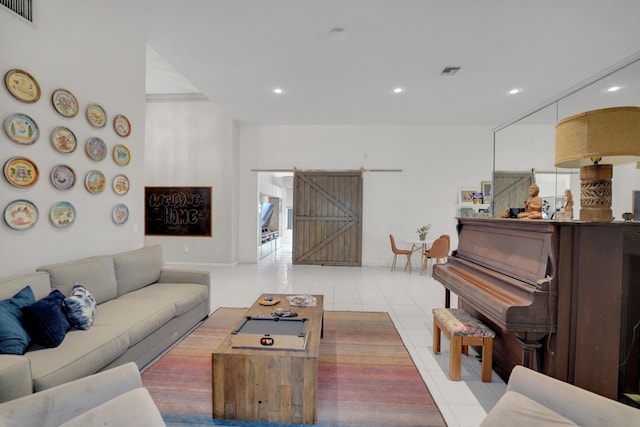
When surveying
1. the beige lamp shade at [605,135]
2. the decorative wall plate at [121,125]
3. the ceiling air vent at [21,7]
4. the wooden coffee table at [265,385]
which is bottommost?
the wooden coffee table at [265,385]

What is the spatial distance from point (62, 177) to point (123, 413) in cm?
242

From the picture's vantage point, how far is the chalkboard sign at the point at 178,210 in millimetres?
5887

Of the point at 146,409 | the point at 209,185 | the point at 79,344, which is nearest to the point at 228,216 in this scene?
the point at 209,185

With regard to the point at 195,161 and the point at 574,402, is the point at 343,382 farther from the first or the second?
the point at 195,161

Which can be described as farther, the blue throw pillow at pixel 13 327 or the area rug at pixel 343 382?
the area rug at pixel 343 382

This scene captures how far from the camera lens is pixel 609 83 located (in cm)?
327

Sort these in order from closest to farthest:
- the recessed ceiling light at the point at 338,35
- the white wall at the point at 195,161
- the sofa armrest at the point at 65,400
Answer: the sofa armrest at the point at 65,400 < the recessed ceiling light at the point at 338,35 < the white wall at the point at 195,161

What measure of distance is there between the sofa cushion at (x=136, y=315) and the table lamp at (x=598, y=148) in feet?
10.0

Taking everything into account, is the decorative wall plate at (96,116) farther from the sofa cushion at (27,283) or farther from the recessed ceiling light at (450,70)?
the recessed ceiling light at (450,70)

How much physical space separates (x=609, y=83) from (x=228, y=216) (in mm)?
6347

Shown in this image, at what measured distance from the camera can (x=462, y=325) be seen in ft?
6.62

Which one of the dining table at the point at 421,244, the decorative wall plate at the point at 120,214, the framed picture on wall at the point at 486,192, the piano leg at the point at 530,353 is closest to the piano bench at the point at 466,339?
the piano leg at the point at 530,353

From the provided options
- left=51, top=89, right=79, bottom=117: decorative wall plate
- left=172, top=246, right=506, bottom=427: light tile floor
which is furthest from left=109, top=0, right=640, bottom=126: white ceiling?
left=172, top=246, right=506, bottom=427: light tile floor

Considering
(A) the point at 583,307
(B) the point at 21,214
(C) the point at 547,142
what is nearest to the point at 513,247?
(A) the point at 583,307
